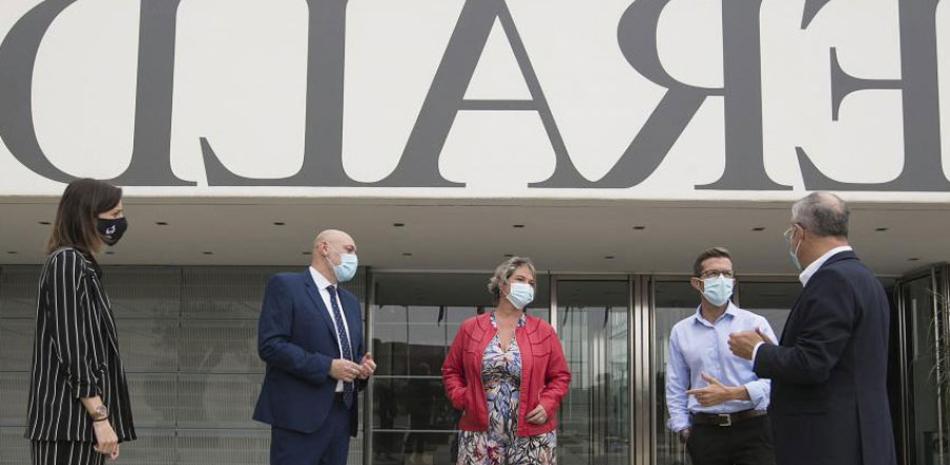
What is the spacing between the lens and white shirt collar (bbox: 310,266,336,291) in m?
4.48

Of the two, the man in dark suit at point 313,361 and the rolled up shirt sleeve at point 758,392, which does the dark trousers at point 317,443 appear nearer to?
the man in dark suit at point 313,361

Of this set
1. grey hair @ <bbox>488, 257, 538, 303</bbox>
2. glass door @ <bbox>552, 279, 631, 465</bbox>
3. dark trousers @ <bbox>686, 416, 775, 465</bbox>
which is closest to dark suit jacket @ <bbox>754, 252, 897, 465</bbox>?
dark trousers @ <bbox>686, 416, 775, 465</bbox>

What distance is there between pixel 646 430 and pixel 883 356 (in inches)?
305

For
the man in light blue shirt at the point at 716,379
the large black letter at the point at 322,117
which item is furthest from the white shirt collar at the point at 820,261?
the large black letter at the point at 322,117

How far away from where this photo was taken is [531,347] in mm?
4906

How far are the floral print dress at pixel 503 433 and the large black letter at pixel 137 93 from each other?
301cm

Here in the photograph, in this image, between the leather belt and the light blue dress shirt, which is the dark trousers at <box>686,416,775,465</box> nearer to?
the leather belt

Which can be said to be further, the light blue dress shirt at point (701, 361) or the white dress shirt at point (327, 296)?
the light blue dress shirt at point (701, 361)

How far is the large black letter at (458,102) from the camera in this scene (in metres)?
6.77

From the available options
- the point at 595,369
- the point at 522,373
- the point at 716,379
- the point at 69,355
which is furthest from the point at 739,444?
the point at 595,369

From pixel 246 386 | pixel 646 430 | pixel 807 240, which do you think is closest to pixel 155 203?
pixel 246 386

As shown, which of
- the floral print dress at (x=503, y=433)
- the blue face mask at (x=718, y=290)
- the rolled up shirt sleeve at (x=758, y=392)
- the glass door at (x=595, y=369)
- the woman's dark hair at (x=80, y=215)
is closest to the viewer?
the woman's dark hair at (x=80, y=215)

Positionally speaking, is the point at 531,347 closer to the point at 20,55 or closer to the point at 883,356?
the point at 883,356

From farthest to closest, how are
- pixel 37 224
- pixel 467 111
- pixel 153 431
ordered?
pixel 153 431 < pixel 37 224 < pixel 467 111
